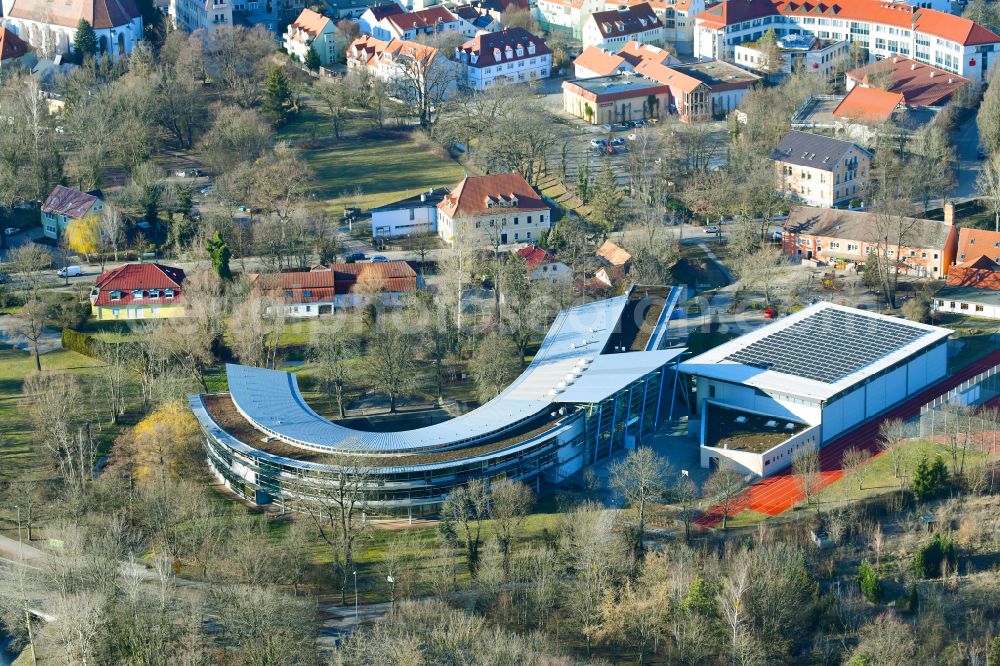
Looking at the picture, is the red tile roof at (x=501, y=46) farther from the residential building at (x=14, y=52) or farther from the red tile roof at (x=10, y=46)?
the red tile roof at (x=10, y=46)

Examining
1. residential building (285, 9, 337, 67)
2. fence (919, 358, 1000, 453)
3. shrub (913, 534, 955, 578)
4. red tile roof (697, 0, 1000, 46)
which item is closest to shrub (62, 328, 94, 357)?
fence (919, 358, 1000, 453)

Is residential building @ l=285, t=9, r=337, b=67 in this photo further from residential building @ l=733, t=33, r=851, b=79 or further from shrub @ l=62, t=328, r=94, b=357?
shrub @ l=62, t=328, r=94, b=357

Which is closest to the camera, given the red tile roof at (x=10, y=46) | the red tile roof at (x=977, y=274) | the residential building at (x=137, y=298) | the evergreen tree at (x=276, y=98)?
the residential building at (x=137, y=298)

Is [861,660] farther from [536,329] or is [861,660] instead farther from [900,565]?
[536,329]

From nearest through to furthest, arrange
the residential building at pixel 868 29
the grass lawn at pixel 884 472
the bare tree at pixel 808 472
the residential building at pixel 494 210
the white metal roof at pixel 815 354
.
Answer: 1. the bare tree at pixel 808 472
2. the grass lawn at pixel 884 472
3. the white metal roof at pixel 815 354
4. the residential building at pixel 494 210
5. the residential building at pixel 868 29

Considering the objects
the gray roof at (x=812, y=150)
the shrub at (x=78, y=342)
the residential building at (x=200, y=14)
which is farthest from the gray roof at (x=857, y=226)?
the residential building at (x=200, y=14)

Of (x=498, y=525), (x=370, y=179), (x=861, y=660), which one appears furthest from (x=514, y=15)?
(x=861, y=660)

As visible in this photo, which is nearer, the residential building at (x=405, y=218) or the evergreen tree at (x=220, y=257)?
the evergreen tree at (x=220, y=257)
